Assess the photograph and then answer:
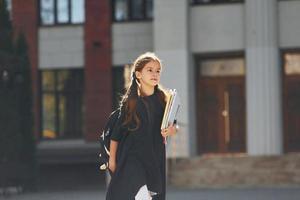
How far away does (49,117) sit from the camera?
25359 millimetres

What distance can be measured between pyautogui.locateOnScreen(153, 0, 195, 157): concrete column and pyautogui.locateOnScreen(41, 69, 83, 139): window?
13.1ft

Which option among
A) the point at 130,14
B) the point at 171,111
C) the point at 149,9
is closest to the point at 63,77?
the point at 130,14

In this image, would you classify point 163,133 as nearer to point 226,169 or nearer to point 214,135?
point 226,169

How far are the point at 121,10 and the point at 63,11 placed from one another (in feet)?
6.68

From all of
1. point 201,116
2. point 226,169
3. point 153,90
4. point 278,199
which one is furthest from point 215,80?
point 153,90

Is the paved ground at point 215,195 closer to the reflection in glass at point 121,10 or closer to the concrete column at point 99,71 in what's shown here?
the concrete column at point 99,71

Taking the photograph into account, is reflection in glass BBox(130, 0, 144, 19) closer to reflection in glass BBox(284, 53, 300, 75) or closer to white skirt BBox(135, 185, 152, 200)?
reflection in glass BBox(284, 53, 300, 75)

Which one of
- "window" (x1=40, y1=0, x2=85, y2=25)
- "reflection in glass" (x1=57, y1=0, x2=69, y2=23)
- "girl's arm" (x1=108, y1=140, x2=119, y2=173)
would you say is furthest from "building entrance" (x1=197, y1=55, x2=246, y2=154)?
"girl's arm" (x1=108, y1=140, x2=119, y2=173)

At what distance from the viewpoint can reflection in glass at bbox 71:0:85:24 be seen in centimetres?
2497

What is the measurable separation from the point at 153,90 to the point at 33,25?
20.2 meters

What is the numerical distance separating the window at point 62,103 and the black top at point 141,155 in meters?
19.8

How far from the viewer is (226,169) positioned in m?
19.9

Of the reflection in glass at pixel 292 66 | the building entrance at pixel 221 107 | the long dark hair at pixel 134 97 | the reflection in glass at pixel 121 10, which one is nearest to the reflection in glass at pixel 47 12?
the reflection in glass at pixel 121 10

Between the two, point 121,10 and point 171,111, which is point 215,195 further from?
point 171,111
